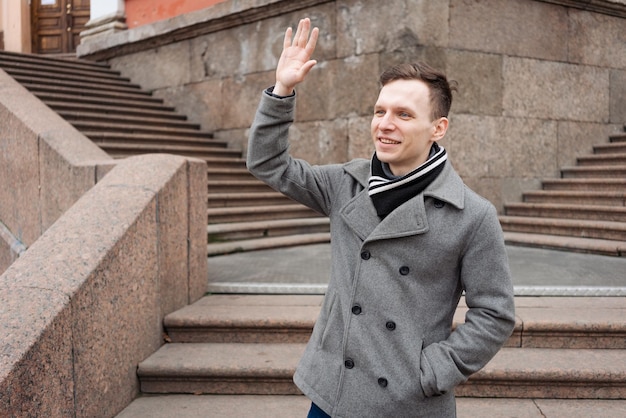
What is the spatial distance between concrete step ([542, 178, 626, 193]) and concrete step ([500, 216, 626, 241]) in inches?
29.5

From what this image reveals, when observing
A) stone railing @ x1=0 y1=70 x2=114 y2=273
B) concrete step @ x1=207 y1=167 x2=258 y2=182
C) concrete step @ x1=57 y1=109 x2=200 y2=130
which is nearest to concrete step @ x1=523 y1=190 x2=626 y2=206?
concrete step @ x1=207 y1=167 x2=258 y2=182

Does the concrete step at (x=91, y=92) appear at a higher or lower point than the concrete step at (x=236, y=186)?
higher

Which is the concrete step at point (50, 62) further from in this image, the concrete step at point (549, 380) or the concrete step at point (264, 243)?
the concrete step at point (549, 380)

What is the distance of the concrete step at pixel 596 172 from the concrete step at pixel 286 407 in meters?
4.95

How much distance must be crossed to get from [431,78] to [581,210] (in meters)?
6.00

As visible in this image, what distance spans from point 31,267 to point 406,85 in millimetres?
1987

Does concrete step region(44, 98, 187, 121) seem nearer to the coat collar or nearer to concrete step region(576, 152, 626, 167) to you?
concrete step region(576, 152, 626, 167)

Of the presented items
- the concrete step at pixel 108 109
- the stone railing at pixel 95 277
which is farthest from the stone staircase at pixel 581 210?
the concrete step at pixel 108 109

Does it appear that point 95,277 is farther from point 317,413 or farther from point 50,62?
point 50,62

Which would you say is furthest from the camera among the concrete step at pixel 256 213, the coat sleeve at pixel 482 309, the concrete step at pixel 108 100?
the concrete step at pixel 108 100

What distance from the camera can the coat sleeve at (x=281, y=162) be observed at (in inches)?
67.0

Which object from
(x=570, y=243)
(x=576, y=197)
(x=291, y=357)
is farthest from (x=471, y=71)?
(x=291, y=357)

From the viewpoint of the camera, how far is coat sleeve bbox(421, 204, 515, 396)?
1.52 metres

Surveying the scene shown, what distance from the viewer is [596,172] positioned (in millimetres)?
7688
